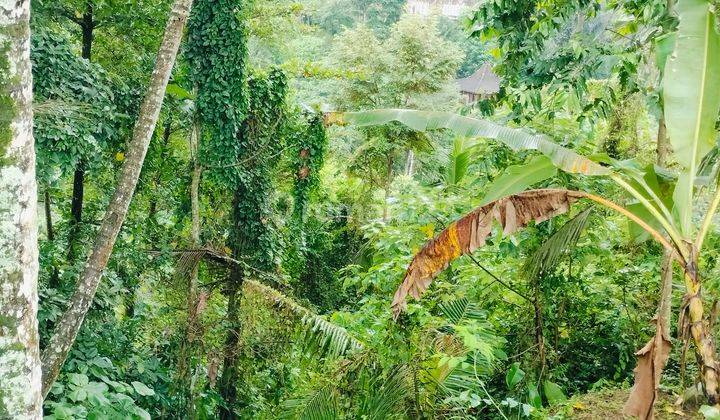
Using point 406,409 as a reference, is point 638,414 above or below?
above

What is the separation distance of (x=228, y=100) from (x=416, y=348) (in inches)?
171

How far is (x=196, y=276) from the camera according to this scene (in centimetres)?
730

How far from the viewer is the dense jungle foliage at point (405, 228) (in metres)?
3.49

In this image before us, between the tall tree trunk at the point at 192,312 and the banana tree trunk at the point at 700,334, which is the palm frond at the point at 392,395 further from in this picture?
the tall tree trunk at the point at 192,312

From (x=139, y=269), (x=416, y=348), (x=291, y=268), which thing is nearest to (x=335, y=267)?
(x=291, y=268)

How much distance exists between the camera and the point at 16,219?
270 centimetres

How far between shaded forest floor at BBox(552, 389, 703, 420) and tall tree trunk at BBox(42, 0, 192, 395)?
12.1 ft

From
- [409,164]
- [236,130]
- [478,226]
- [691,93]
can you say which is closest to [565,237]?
[478,226]

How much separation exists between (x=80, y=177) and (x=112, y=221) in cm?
315

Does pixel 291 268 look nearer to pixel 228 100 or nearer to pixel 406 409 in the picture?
pixel 228 100

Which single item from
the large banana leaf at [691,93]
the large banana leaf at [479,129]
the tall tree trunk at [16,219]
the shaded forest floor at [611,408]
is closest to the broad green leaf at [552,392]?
the shaded forest floor at [611,408]

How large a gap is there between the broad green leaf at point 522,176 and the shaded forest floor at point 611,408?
1799 millimetres

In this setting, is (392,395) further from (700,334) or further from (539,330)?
(539,330)

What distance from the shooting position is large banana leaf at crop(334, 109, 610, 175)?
342 cm
